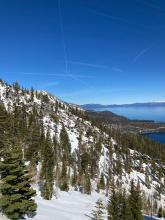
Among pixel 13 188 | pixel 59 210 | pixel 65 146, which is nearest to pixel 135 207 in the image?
pixel 59 210

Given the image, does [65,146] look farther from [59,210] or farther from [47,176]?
[59,210]

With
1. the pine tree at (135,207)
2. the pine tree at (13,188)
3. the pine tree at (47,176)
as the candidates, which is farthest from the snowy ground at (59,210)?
the pine tree at (135,207)

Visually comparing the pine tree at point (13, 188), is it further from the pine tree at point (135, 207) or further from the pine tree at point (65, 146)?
the pine tree at point (65, 146)

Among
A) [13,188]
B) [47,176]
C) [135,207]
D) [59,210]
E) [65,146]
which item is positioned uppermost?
[13,188]

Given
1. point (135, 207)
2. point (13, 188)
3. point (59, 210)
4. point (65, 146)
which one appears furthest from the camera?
point (65, 146)

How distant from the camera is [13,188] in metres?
39.0

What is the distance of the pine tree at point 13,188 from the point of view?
126 feet

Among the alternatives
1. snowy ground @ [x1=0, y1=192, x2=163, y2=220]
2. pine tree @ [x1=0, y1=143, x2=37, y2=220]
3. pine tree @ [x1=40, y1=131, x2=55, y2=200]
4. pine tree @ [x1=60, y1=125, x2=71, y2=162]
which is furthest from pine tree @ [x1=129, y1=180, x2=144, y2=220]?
pine tree @ [x1=60, y1=125, x2=71, y2=162]

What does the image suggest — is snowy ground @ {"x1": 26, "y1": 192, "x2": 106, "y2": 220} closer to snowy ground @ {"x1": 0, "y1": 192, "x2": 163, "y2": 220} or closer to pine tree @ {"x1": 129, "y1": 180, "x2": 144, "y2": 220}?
snowy ground @ {"x1": 0, "y1": 192, "x2": 163, "y2": 220}

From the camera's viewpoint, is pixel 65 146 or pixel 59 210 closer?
pixel 59 210

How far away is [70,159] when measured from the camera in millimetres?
168875

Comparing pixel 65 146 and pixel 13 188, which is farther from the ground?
pixel 13 188

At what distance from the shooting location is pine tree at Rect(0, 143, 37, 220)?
126 ft

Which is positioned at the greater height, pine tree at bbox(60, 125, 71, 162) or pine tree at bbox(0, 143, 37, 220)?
pine tree at bbox(0, 143, 37, 220)
